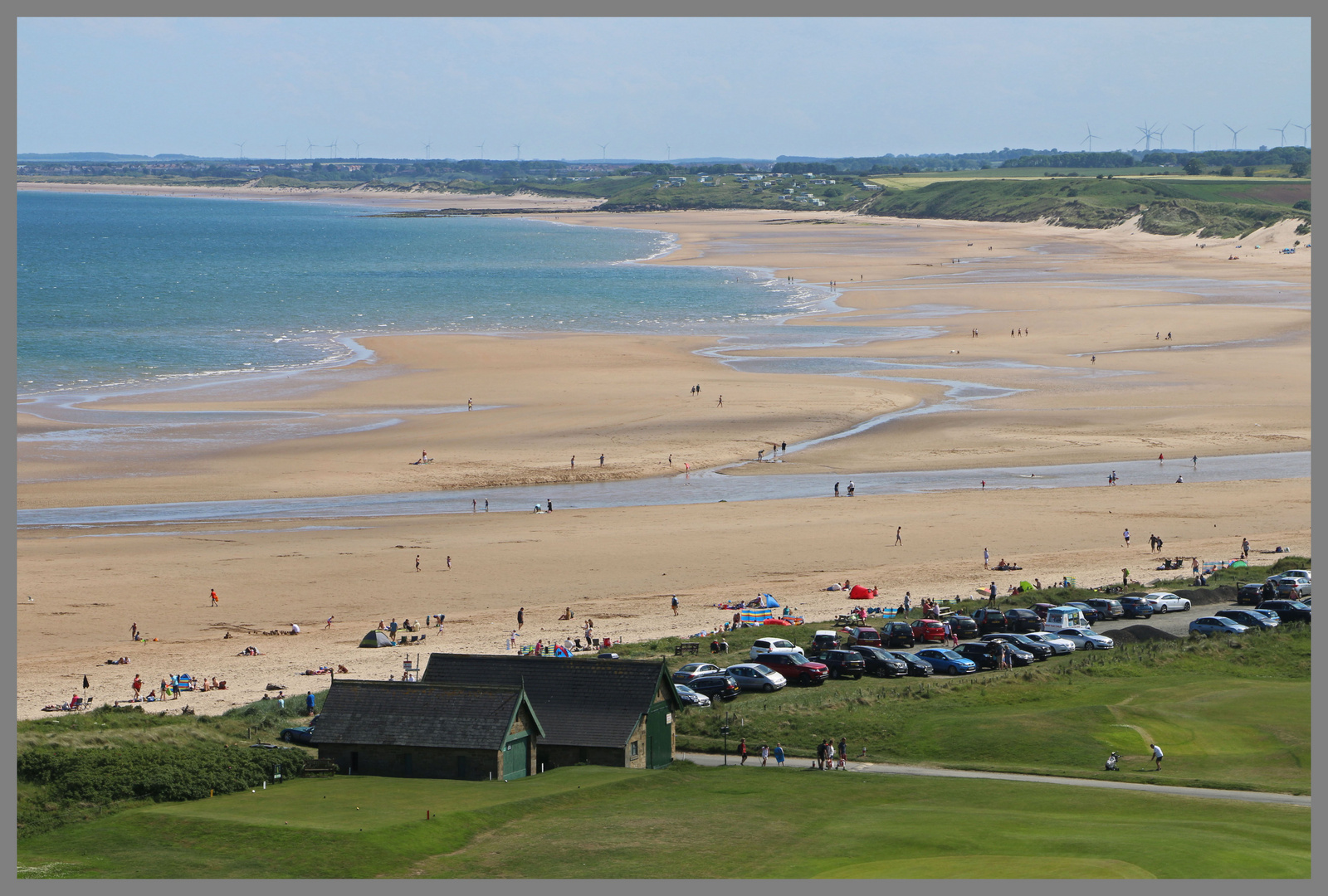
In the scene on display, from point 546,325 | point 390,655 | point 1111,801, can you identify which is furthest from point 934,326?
point 1111,801

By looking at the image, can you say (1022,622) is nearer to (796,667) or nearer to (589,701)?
(796,667)

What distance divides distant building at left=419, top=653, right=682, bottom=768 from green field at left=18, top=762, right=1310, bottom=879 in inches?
70.5

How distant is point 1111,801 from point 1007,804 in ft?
6.54

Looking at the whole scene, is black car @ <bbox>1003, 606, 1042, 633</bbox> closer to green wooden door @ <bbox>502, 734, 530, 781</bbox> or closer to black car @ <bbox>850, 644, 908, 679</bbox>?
black car @ <bbox>850, 644, 908, 679</bbox>

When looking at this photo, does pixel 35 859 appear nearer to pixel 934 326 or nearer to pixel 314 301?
pixel 934 326

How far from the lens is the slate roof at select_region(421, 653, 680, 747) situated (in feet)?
98.2

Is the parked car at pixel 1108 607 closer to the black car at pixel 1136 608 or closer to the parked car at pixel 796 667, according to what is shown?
the black car at pixel 1136 608

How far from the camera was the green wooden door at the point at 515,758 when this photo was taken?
2850 centimetres

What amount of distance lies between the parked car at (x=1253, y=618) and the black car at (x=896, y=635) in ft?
31.7

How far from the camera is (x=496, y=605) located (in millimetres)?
46219

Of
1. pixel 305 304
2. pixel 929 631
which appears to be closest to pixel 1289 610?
pixel 929 631

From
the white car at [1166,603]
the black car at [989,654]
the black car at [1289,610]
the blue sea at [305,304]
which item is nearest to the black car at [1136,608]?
the white car at [1166,603]

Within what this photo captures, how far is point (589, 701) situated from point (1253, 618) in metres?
21.5

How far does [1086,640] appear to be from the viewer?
131 feet
